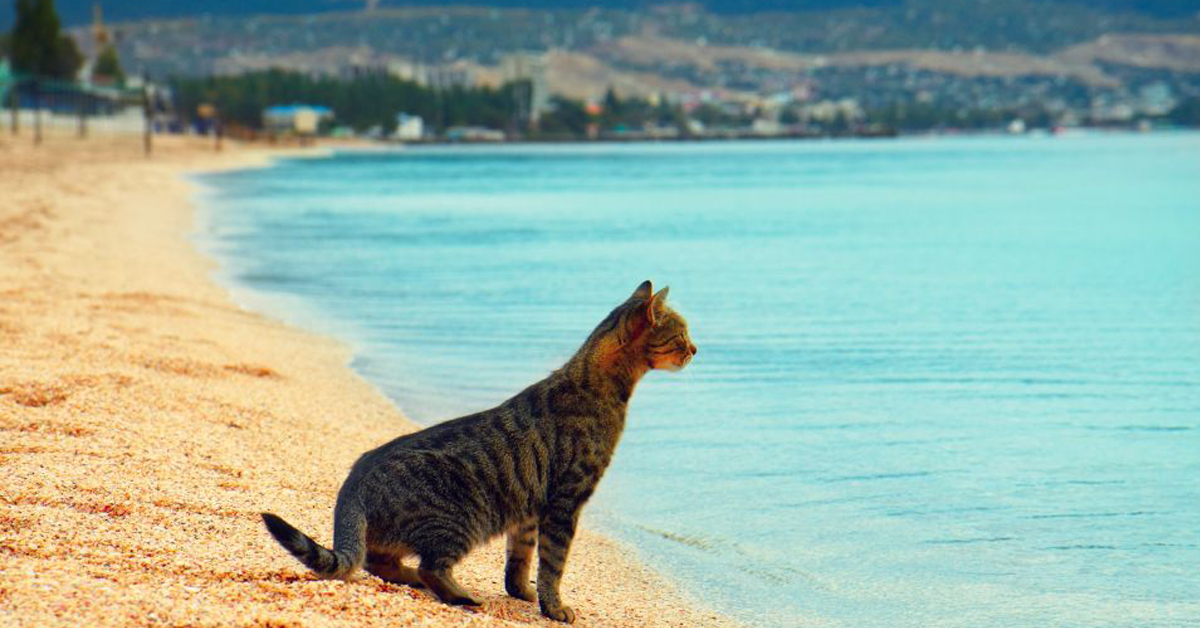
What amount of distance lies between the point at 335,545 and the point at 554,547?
102 cm

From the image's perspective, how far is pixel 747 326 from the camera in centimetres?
1888

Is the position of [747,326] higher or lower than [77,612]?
lower

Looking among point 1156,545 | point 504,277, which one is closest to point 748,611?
point 1156,545

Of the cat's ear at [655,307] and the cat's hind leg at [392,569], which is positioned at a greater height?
the cat's ear at [655,307]

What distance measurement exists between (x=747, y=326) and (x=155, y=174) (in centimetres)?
4142

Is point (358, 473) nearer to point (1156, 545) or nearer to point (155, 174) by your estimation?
point (1156, 545)

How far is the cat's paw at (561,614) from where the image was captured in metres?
6.23

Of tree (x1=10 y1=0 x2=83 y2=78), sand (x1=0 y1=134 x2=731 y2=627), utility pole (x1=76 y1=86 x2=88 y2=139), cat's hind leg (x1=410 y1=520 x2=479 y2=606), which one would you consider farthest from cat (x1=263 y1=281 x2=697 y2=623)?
tree (x1=10 y1=0 x2=83 y2=78)

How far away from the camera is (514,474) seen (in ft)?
19.8

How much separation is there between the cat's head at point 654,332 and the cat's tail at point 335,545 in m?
1.43

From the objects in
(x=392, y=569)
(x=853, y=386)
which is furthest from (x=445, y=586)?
(x=853, y=386)

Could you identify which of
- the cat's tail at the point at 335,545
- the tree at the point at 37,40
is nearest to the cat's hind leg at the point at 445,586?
the cat's tail at the point at 335,545

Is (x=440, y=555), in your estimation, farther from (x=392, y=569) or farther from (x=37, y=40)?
(x=37, y=40)

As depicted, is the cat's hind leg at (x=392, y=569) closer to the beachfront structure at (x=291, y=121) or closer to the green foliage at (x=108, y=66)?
the beachfront structure at (x=291, y=121)
